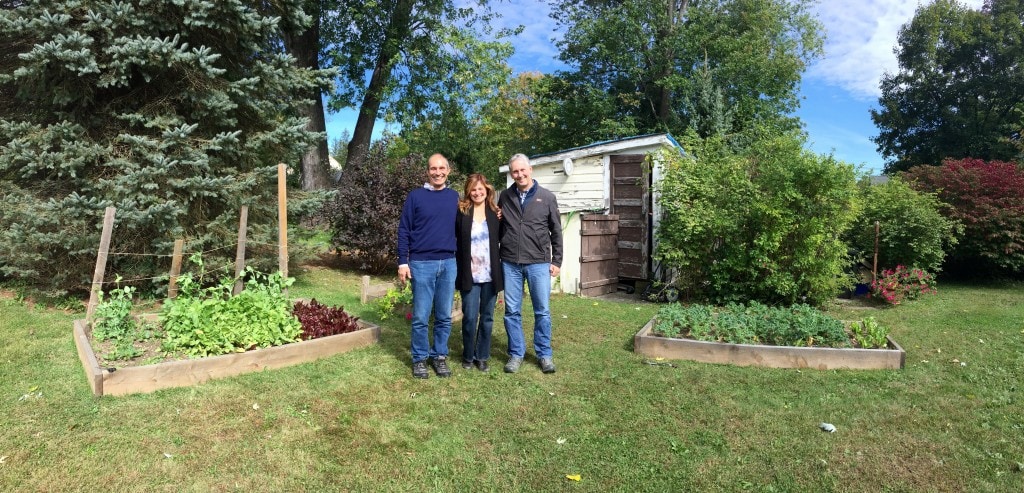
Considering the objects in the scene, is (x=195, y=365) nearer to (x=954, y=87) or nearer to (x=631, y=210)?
(x=631, y=210)

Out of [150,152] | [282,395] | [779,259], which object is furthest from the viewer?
[779,259]

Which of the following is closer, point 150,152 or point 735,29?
point 150,152

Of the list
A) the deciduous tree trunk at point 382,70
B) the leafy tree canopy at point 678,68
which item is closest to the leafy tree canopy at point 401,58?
the deciduous tree trunk at point 382,70

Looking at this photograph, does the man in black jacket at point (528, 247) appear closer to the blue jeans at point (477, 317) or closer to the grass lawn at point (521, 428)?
the blue jeans at point (477, 317)

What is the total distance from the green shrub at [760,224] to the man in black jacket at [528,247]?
3.67 meters

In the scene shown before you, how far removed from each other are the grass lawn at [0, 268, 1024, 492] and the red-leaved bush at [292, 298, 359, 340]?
→ 32 centimetres

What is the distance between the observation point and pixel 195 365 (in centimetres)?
397

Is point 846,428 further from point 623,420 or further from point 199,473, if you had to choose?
point 199,473

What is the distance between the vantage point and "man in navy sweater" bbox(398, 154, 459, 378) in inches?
168

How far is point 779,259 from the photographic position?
7180mm

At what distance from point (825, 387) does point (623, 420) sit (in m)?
1.69

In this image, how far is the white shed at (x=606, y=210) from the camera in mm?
8578

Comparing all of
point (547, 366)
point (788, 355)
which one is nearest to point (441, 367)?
point (547, 366)

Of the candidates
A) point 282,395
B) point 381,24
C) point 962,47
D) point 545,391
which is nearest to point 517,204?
point 545,391
